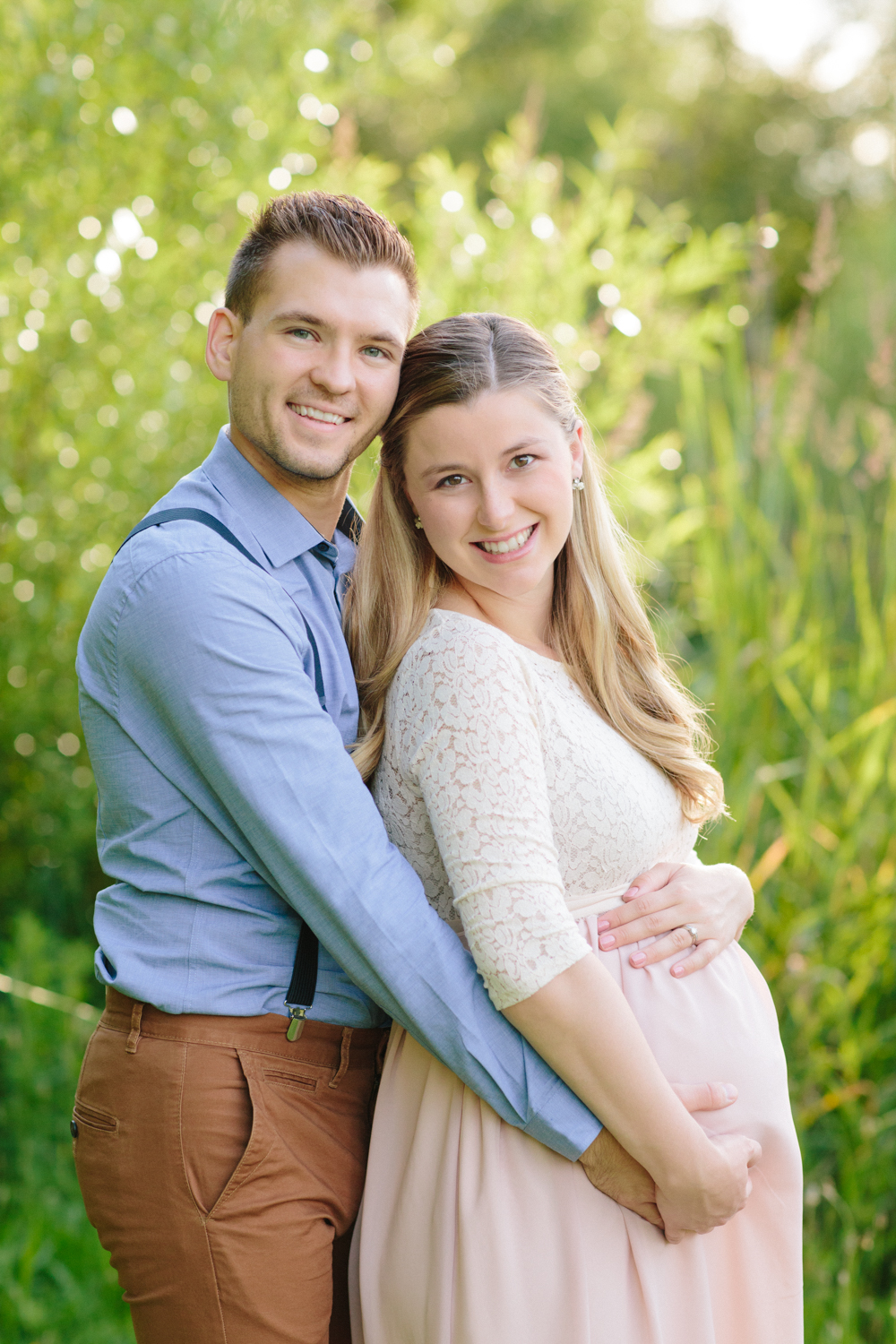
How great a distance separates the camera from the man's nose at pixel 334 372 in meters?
1.80

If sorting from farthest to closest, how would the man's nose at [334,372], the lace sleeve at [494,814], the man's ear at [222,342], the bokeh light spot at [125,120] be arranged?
1. the bokeh light spot at [125,120]
2. the man's ear at [222,342]
3. the man's nose at [334,372]
4. the lace sleeve at [494,814]

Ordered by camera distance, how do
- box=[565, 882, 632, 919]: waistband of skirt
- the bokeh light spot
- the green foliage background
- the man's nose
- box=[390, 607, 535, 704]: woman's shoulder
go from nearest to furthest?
box=[390, 607, 535, 704]: woman's shoulder
box=[565, 882, 632, 919]: waistband of skirt
the man's nose
the green foliage background
the bokeh light spot

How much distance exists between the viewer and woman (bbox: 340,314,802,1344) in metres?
1.49

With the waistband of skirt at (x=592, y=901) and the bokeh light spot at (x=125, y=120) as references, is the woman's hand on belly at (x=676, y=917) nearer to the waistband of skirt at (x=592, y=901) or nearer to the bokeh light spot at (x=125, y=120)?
the waistband of skirt at (x=592, y=901)

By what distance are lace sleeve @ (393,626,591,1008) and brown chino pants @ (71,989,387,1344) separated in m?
0.36

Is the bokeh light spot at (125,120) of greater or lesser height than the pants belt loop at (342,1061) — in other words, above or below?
above

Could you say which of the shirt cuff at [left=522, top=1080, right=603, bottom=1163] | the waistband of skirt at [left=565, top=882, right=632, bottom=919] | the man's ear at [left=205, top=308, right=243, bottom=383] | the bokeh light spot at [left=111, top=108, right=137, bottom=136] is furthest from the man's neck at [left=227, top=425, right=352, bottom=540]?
the bokeh light spot at [left=111, top=108, right=137, bottom=136]

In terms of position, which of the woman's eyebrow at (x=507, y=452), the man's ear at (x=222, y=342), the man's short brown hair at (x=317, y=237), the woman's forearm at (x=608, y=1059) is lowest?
the woman's forearm at (x=608, y=1059)

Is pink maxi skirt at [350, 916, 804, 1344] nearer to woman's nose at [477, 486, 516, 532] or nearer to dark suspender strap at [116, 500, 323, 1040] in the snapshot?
dark suspender strap at [116, 500, 323, 1040]

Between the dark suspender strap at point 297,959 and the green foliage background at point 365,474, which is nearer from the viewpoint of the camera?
the dark suspender strap at point 297,959

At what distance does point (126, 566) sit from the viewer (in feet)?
5.07

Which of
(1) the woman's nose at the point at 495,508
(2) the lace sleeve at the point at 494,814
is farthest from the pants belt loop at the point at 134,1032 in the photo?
(1) the woman's nose at the point at 495,508

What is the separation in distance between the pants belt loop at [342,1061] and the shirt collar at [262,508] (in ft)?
2.35

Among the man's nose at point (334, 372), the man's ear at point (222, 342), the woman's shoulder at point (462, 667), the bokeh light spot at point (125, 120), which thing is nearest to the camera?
the woman's shoulder at point (462, 667)
